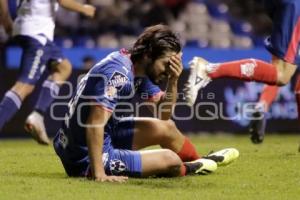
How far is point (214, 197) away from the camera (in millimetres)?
5805

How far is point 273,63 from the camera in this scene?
27.7ft

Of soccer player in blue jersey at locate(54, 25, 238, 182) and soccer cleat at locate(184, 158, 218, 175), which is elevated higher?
soccer player in blue jersey at locate(54, 25, 238, 182)

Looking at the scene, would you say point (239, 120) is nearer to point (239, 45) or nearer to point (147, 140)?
point (239, 45)

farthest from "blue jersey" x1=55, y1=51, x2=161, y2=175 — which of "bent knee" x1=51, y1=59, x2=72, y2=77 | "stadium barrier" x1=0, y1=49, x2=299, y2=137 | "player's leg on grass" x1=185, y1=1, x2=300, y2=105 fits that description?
"stadium barrier" x1=0, y1=49, x2=299, y2=137

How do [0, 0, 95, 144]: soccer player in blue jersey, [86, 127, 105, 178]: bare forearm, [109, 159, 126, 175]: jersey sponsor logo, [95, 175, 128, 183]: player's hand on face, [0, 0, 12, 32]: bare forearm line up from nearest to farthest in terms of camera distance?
[86, 127, 105, 178]: bare forearm < [95, 175, 128, 183]: player's hand on face < [109, 159, 126, 175]: jersey sponsor logo < [0, 0, 95, 144]: soccer player in blue jersey < [0, 0, 12, 32]: bare forearm

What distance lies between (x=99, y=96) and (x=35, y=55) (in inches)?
149

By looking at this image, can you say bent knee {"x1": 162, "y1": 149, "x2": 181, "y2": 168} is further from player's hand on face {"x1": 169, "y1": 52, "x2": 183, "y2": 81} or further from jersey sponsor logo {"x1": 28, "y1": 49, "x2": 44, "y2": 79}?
jersey sponsor logo {"x1": 28, "y1": 49, "x2": 44, "y2": 79}

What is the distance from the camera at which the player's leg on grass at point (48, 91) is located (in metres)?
10.0

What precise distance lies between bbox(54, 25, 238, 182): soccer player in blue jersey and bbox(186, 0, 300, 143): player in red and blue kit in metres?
A: 1.02

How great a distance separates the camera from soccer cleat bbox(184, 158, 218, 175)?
698cm

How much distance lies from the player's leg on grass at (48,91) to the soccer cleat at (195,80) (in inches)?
102

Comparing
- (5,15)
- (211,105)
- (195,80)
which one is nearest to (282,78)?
(195,80)

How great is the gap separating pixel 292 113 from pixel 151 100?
288 inches

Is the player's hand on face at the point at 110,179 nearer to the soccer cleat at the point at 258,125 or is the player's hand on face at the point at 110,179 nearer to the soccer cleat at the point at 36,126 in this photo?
the soccer cleat at the point at 258,125
